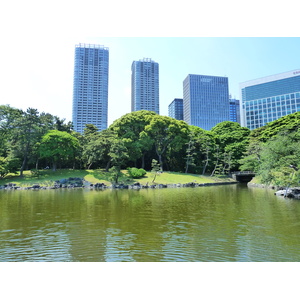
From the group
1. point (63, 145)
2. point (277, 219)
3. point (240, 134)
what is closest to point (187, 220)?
point (277, 219)

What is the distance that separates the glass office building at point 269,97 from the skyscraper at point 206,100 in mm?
15821

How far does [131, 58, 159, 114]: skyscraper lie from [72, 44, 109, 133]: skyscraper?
14931mm

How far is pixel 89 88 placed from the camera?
355 feet

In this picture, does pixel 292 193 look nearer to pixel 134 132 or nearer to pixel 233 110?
pixel 134 132

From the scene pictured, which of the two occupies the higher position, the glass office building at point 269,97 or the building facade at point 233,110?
the building facade at point 233,110

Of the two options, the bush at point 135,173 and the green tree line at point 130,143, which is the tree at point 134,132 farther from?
the bush at point 135,173

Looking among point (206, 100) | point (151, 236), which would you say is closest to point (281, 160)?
point (151, 236)

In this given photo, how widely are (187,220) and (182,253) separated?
4111mm

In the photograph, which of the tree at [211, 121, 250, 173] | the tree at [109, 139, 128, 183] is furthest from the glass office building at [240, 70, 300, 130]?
the tree at [109, 139, 128, 183]

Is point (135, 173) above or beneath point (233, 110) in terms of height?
beneath

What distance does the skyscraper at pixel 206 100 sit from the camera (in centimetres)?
11162

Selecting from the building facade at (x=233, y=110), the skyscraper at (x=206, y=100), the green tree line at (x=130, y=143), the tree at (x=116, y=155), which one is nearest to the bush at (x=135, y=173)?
the green tree line at (x=130, y=143)

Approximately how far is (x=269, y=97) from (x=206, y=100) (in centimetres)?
3107

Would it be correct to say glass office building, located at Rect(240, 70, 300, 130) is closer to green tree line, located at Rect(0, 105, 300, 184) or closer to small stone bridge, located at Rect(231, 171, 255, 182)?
green tree line, located at Rect(0, 105, 300, 184)
